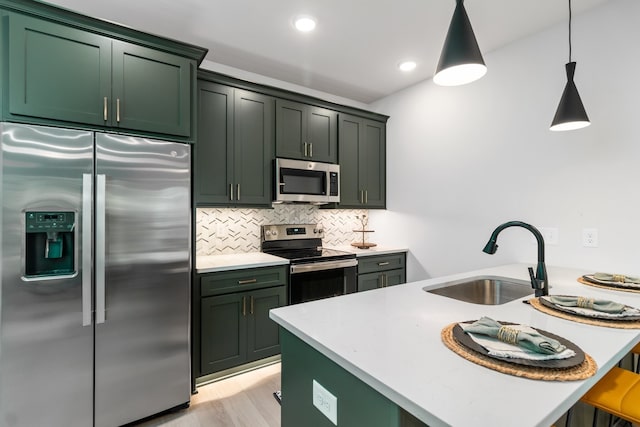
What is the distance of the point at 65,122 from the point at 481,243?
3.13 m

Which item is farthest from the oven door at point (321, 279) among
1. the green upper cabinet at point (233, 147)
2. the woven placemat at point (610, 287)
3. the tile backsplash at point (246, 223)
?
the woven placemat at point (610, 287)

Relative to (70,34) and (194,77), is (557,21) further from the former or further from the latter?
(70,34)

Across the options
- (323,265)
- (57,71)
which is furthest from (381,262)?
(57,71)

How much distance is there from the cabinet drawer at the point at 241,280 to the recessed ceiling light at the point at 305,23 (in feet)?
6.16

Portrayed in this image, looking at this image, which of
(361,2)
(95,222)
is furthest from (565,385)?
(361,2)

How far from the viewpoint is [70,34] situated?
170 cm

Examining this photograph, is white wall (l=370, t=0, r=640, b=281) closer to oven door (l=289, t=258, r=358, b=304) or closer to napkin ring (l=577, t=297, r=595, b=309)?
oven door (l=289, t=258, r=358, b=304)

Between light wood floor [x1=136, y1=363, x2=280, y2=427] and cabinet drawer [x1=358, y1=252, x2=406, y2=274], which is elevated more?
cabinet drawer [x1=358, y1=252, x2=406, y2=274]

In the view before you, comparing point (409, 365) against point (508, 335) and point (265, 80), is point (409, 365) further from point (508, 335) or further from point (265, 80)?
point (265, 80)

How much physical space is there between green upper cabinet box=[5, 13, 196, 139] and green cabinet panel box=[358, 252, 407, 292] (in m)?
2.05

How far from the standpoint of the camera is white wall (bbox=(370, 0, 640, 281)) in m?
1.98

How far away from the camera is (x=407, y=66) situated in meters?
2.90

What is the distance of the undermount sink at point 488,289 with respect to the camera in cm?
178

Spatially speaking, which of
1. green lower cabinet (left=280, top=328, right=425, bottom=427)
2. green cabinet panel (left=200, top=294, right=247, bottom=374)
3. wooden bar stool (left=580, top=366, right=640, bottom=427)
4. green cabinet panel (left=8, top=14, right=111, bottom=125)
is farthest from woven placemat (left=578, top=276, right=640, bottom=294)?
green cabinet panel (left=8, top=14, right=111, bottom=125)
